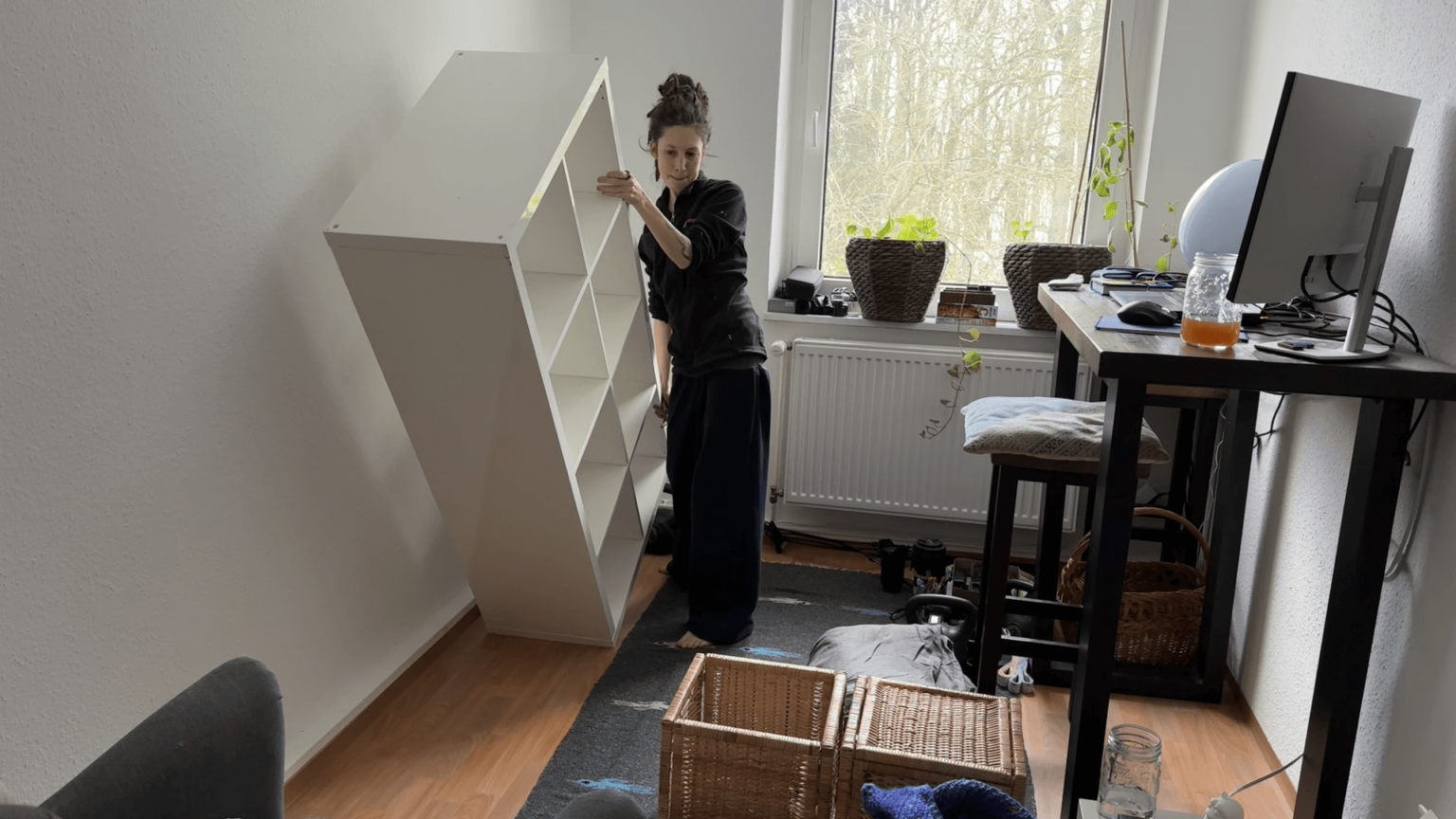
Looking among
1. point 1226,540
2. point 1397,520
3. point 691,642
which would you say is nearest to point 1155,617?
point 1226,540

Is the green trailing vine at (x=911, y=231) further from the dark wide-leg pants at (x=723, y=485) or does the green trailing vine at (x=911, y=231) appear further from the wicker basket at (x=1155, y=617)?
the wicker basket at (x=1155, y=617)

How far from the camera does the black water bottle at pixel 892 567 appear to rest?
3.05 m

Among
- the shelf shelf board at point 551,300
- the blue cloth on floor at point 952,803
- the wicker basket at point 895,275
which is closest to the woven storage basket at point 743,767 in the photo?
the blue cloth on floor at point 952,803

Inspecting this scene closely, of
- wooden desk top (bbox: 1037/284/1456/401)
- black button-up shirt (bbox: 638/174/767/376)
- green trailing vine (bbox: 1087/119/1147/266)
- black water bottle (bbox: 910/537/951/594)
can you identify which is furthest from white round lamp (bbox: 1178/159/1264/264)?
black water bottle (bbox: 910/537/951/594)

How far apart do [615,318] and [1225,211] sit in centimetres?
138

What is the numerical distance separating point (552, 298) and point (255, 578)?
0.79 meters

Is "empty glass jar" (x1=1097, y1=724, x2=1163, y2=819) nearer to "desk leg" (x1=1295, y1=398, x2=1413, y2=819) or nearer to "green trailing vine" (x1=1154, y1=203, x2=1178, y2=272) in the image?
"desk leg" (x1=1295, y1=398, x2=1413, y2=819)

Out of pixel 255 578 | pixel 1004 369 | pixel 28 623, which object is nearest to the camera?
pixel 28 623

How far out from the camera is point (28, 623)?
55.4 inches

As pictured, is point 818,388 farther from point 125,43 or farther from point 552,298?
point 125,43

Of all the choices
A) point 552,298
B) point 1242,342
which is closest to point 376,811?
point 552,298

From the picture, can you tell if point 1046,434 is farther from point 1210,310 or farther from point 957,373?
point 957,373

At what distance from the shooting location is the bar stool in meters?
2.11

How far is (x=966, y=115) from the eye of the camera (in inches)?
130
